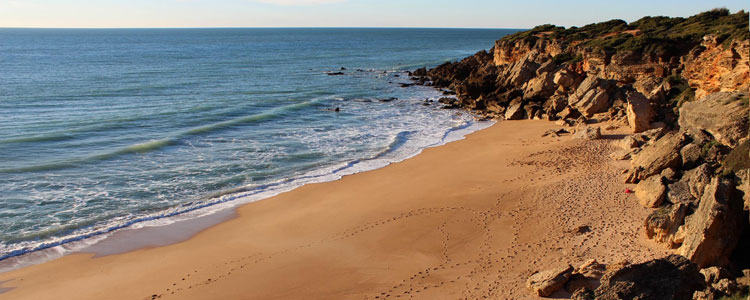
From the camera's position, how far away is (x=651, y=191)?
16562 mm

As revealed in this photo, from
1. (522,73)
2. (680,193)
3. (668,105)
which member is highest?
(522,73)

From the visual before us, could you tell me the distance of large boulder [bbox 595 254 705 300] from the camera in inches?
365

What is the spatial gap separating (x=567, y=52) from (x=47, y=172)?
37.9m

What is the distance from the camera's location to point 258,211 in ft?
59.9

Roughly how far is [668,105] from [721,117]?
28.5ft

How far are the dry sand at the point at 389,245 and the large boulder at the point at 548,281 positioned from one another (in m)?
0.22

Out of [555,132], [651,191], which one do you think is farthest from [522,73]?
[651,191]

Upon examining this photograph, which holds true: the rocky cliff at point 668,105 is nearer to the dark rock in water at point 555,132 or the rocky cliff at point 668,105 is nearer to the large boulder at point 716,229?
the large boulder at point 716,229

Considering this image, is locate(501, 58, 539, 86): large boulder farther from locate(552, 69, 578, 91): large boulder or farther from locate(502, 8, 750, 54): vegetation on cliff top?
locate(502, 8, 750, 54): vegetation on cliff top

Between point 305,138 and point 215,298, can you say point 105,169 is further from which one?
point 215,298

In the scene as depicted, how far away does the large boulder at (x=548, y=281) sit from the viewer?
11321 millimetres

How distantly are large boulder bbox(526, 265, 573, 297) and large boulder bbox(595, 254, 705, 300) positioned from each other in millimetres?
1450

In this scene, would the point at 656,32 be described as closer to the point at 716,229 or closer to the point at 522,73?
the point at 522,73

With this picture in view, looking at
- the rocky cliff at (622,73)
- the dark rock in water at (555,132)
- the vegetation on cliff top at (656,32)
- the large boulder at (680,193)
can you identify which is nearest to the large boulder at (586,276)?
the large boulder at (680,193)
